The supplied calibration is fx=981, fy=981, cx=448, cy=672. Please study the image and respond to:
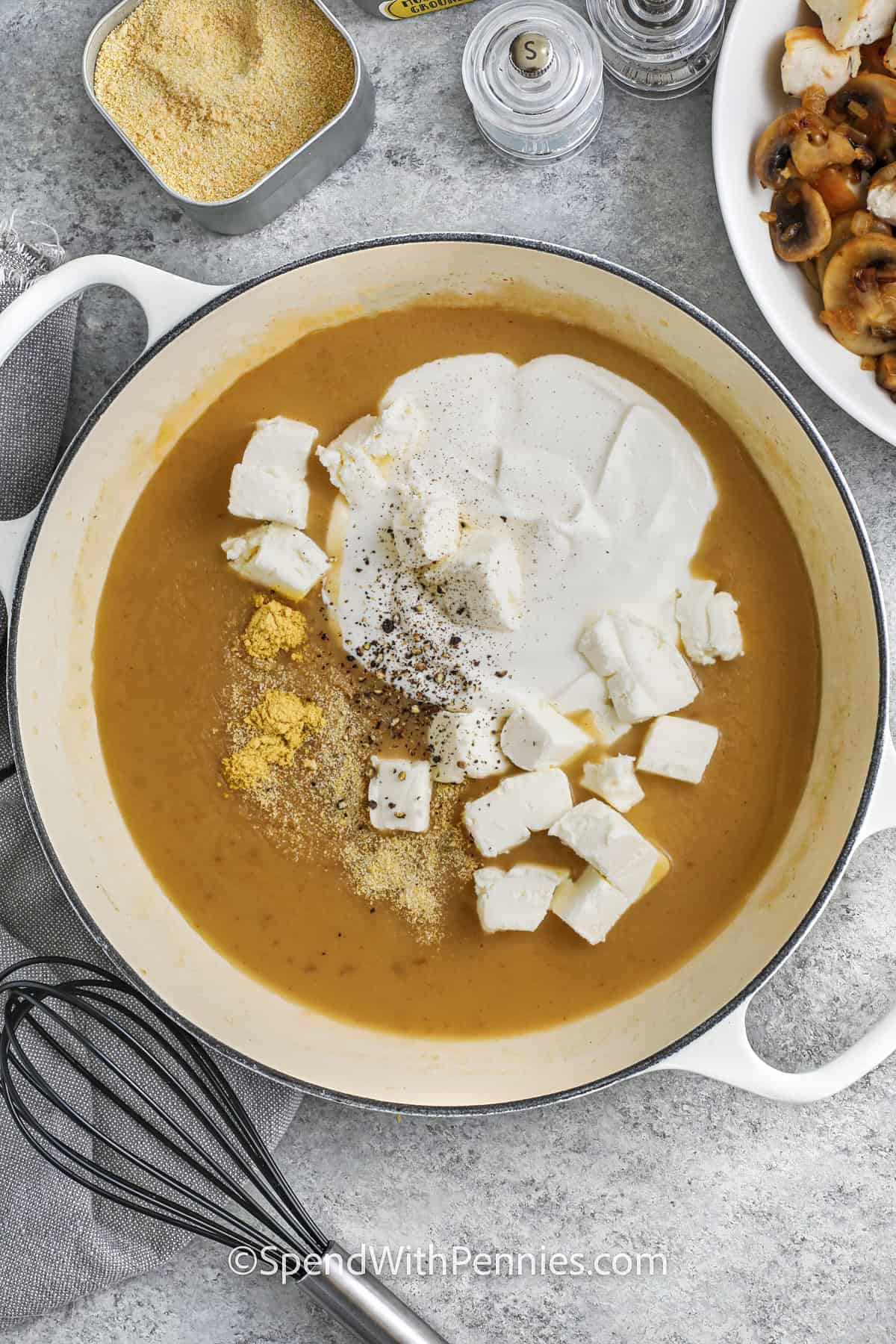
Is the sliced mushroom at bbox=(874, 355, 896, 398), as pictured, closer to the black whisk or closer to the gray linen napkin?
the gray linen napkin

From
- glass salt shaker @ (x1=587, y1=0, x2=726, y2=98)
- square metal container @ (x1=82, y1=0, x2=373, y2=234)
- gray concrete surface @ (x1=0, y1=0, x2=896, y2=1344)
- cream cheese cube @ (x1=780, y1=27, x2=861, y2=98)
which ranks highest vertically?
square metal container @ (x1=82, y1=0, x2=373, y2=234)

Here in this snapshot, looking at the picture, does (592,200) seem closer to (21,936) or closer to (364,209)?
(364,209)

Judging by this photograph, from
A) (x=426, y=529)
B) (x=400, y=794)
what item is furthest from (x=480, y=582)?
(x=400, y=794)

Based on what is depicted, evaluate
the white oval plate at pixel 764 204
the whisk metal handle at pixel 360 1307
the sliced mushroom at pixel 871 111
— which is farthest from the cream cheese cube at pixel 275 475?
the whisk metal handle at pixel 360 1307

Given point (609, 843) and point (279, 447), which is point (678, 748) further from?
point (279, 447)

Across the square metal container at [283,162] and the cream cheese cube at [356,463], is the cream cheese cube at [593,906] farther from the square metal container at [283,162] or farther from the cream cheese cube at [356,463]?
the square metal container at [283,162]

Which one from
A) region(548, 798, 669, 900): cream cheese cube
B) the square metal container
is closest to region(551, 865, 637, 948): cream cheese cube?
region(548, 798, 669, 900): cream cheese cube
